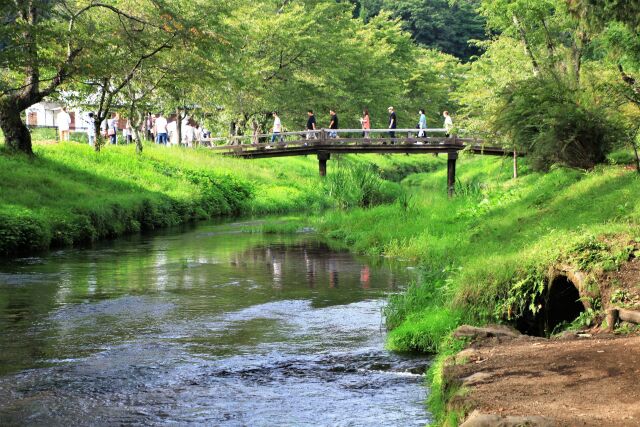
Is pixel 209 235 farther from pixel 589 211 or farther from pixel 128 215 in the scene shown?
pixel 589 211

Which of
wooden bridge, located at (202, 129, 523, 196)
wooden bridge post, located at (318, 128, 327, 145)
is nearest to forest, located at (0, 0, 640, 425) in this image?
wooden bridge, located at (202, 129, 523, 196)

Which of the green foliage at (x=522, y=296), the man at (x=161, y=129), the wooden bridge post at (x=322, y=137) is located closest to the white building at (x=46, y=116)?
the man at (x=161, y=129)

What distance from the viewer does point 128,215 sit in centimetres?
2972

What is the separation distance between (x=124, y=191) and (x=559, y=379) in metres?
25.4

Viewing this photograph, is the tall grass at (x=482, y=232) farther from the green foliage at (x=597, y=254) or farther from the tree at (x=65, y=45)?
the tree at (x=65, y=45)

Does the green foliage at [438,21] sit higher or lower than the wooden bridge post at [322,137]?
higher

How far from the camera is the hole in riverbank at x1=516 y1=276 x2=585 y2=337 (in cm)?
1246

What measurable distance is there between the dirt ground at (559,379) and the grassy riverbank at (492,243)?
1.71 ft

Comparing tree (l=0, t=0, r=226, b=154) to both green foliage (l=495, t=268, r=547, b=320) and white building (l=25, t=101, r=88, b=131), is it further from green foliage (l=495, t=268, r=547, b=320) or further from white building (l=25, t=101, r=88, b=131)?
white building (l=25, t=101, r=88, b=131)

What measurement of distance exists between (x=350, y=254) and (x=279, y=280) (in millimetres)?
4557

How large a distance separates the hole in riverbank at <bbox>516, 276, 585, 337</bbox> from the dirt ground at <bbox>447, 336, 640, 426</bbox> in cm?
199

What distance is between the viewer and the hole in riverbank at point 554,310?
12.5 metres

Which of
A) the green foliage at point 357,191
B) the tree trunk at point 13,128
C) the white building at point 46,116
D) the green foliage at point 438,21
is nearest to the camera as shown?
the tree trunk at point 13,128

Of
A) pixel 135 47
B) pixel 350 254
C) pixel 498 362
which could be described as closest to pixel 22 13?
pixel 135 47
